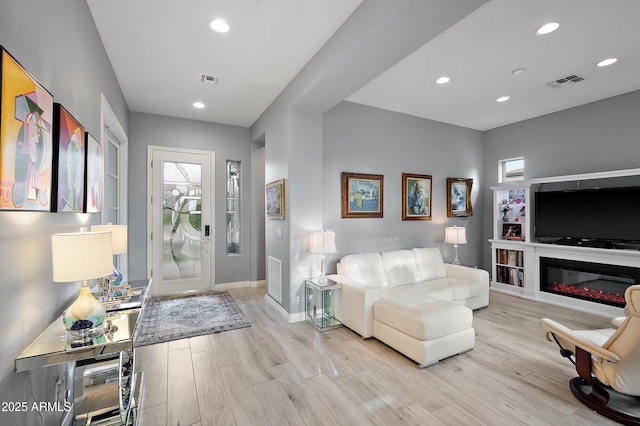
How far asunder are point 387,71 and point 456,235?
2784 millimetres

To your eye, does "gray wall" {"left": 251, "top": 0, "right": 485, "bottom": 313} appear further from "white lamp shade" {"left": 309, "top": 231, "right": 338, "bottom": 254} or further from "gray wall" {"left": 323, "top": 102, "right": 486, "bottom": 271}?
"gray wall" {"left": 323, "top": 102, "right": 486, "bottom": 271}

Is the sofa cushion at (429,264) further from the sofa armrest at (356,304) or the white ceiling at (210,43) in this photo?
the white ceiling at (210,43)

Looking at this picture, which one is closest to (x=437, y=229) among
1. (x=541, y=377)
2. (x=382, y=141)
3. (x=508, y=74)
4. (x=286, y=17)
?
(x=382, y=141)

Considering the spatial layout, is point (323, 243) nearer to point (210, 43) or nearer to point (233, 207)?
point (210, 43)

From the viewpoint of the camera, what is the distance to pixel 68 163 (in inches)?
64.8

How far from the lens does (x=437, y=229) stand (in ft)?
16.4

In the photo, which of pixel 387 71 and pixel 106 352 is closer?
pixel 106 352

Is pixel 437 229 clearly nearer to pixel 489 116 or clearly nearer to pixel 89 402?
pixel 489 116

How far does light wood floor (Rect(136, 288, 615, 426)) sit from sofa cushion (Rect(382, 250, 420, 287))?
0.98m

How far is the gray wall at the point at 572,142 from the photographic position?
13.0 ft

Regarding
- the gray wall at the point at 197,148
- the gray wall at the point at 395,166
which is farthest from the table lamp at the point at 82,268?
the gray wall at the point at 197,148

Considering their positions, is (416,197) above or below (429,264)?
above

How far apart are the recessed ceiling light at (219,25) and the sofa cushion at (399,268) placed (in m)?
3.10

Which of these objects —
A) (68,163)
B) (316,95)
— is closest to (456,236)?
(316,95)
